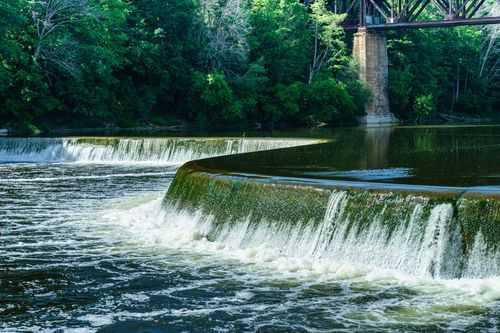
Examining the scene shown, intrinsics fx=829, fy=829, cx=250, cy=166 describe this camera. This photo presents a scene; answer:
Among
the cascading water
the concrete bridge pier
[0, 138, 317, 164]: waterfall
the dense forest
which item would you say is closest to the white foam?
the cascading water

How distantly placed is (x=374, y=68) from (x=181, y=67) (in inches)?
673

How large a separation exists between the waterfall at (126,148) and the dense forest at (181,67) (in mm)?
→ 9393

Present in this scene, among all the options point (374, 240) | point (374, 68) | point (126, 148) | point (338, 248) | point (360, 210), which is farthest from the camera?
point (374, 68)

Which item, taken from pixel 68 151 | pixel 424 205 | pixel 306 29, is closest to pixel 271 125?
pixel 306 29

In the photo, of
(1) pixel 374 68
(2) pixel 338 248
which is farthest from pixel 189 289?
(1) pixel 374 68

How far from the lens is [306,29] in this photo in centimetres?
6025

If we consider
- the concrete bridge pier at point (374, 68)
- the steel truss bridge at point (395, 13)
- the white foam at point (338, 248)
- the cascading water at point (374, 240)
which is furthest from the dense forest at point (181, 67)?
the cascading water at point (374, 240)

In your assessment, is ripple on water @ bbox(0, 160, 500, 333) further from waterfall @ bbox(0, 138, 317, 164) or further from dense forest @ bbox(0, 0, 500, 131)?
dense forest @ bbox(0, 0, 500, 131)

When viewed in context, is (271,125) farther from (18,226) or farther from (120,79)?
(18,226)

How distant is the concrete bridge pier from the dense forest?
94cm

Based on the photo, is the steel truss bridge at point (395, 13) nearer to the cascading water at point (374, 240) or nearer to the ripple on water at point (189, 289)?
the cascading water at point (374, 240)

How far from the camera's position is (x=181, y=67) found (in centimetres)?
5106

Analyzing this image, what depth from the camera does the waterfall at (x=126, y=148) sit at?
1158 inches

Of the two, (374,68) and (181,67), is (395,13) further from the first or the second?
(181,67)
